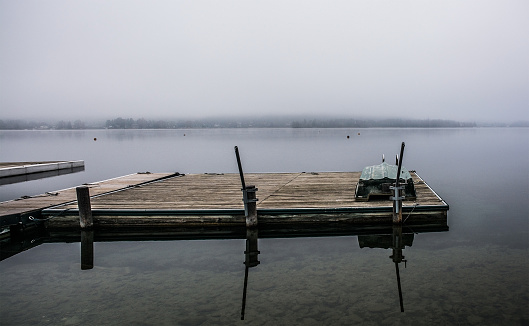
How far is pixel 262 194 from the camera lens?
13.2 meters

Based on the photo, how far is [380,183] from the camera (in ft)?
37.7

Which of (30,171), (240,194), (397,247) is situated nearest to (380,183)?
(397,247)

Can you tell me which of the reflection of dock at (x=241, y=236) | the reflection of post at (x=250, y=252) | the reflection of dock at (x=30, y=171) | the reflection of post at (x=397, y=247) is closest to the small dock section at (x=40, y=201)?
the reflection of dock at (x=241, y=236)

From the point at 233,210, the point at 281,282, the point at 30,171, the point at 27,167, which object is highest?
the point at 233,210

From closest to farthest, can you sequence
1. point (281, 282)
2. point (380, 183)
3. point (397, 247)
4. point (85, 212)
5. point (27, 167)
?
point (281, 282)
point (397, 247)
point (85, 212)
point (380, 183)
point (27, 167)

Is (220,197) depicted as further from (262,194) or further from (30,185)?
(30,185)

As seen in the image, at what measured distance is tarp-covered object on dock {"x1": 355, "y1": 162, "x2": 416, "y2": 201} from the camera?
1142cm

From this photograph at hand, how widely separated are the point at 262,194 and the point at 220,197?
52.4 inches

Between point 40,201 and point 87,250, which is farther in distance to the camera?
point 40,201

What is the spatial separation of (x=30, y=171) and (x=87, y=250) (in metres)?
21.6

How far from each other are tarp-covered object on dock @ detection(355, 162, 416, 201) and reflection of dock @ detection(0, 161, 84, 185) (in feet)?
71.5

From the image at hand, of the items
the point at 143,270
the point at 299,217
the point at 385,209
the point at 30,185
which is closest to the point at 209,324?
the point at 143,270

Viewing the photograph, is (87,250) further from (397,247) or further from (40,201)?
(397,247)

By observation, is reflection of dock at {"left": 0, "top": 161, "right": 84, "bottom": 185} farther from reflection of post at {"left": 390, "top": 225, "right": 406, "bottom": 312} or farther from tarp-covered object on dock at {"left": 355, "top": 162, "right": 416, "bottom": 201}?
reflection of post at {"left": 390, "top": 225, "right": 406, "bottom": 312}
